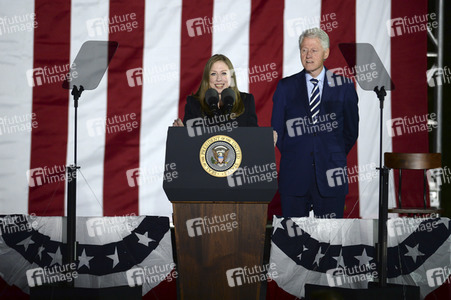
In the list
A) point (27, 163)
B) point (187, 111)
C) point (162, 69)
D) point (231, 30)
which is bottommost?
point (27, 163)

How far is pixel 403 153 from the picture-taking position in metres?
3.28

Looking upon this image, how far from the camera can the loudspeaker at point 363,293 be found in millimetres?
2088

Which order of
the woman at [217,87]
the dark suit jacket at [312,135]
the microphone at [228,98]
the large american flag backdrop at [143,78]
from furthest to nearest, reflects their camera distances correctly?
the large american flag backdrop at [143,78], the dark suit jacket at [312,135], the woman at [217,87], the microphone at [228,98]

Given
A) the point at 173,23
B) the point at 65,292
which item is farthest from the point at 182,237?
the point at 173,23

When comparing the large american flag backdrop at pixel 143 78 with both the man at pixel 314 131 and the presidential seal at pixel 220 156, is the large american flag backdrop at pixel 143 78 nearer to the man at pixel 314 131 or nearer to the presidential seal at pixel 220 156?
the man at pixel 314 131

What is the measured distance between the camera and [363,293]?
6.83 ft

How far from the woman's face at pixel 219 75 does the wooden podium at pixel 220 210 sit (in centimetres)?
56

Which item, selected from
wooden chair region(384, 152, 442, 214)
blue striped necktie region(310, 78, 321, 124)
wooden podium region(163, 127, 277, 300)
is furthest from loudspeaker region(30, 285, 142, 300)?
wooden chair region(384, 152, 442, 214)

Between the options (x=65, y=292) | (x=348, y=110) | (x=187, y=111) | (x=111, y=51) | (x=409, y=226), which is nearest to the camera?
(x=65, y=292)

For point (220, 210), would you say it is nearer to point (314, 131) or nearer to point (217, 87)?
point (217, 87)

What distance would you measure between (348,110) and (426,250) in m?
0.86

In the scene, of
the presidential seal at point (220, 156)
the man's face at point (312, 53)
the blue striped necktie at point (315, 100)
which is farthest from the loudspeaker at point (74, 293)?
the man's face at point (312, 53)

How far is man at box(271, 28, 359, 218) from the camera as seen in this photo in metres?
2.55

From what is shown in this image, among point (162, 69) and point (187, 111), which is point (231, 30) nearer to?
point (162, 69)
